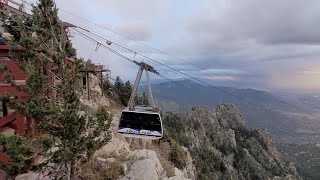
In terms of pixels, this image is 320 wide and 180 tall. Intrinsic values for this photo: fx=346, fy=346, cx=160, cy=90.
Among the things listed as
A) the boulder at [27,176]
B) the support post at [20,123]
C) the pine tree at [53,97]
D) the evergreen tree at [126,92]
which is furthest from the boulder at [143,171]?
the evergreen tree at [126,92]

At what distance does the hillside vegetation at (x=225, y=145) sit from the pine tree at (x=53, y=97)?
75445mm

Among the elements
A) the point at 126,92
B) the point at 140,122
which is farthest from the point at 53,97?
the point at 126,92

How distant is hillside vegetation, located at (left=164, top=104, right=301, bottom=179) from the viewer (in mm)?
110188

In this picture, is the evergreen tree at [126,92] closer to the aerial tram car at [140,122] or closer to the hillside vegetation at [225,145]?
the hillside vegetation at [225,145]

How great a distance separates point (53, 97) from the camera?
17.6m

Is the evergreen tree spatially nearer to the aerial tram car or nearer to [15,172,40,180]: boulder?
the aerial tram car

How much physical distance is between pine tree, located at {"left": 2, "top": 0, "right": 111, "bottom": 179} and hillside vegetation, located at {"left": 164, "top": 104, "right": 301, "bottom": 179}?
248 ft

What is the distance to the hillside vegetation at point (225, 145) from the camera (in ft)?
362

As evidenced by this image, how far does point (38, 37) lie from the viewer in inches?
680

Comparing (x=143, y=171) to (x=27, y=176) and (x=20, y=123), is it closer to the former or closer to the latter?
(x=27, y=176)

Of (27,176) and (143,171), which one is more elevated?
(27,176)

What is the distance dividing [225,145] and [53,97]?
127291 mm

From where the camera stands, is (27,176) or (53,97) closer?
(53,97)

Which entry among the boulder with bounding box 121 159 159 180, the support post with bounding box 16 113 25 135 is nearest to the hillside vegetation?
the boulder with bounding box 121 159 159 180
